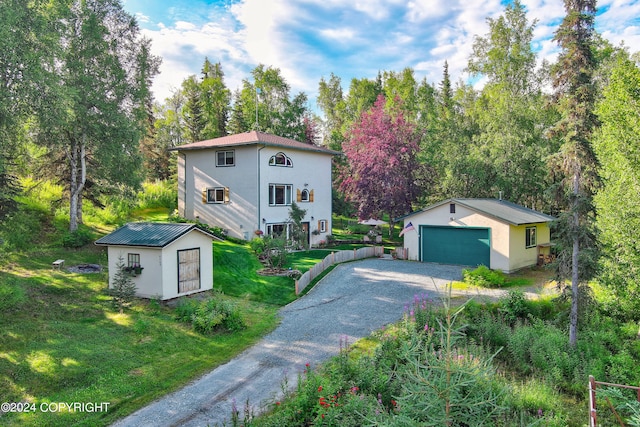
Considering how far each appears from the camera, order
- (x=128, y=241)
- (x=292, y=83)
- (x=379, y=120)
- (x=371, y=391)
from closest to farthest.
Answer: (x=371, y=391), (x=128, y=241), (x=379, y=120), (x=292, y=83)

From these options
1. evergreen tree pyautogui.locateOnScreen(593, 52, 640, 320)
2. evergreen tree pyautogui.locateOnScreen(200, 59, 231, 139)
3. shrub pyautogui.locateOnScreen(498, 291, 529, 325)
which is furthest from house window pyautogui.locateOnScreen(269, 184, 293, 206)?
evergreen tree pyautogui.locateOnScreen(200, 59, 231, 139)

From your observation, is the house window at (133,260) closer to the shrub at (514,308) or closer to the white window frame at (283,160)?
the white window frame at (283,160)

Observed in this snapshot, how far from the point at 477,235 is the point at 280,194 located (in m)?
12.4

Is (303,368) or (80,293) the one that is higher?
(80,293)

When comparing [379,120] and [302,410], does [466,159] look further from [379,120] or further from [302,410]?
[302,410]

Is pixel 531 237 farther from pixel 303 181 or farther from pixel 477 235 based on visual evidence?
pixel 303 181

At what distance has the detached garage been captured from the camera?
20328mm

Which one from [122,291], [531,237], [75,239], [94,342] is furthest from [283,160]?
[94,342]

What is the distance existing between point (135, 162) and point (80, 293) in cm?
1036

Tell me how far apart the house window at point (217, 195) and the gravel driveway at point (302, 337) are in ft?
31.0

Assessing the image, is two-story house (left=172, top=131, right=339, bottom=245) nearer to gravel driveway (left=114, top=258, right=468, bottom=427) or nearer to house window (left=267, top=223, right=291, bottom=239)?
house window (left=267, top=223, right=291, bottom=239)

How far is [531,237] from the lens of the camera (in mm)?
22078

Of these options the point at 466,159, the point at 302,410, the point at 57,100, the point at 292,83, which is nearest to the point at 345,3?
the point at 57,100

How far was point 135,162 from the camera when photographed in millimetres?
22641
